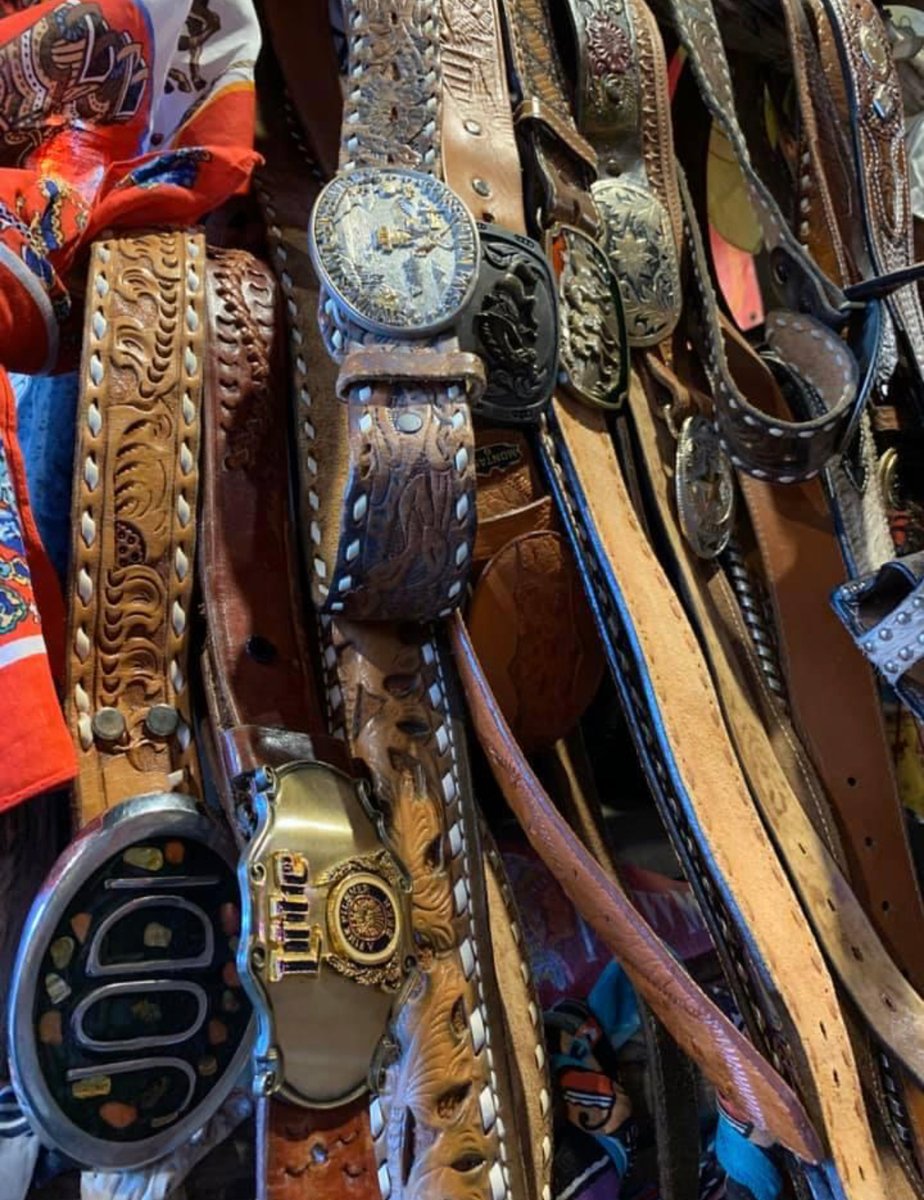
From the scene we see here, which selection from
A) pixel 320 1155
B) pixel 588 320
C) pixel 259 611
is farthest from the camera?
pixel 588 320

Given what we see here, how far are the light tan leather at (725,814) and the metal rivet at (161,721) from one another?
0.80ft

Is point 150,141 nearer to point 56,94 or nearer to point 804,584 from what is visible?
point 56,94

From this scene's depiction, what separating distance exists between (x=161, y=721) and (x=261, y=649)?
2.4 inches

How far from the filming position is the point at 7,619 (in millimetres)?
483

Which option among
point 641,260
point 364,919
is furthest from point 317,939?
point 641,260

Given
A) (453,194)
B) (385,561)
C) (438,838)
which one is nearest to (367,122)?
(453,194)

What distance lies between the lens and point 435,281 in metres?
0.56

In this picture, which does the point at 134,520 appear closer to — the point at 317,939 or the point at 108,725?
the point at 108,725

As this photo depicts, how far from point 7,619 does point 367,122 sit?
329mm

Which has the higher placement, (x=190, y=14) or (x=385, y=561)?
(x=190, y=14)

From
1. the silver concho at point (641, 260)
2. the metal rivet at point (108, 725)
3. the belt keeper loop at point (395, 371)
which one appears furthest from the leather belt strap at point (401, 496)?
the silver concho at point (641, 260)

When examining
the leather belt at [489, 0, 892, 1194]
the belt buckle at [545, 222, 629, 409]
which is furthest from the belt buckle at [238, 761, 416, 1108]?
the belt buckle at [545, 222, 629, 409]

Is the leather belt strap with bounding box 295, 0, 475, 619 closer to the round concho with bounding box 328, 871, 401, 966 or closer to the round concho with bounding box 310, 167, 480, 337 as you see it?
the round concho with bounding box 310, 167, 480, 337

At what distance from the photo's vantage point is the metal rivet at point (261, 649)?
57 cm
